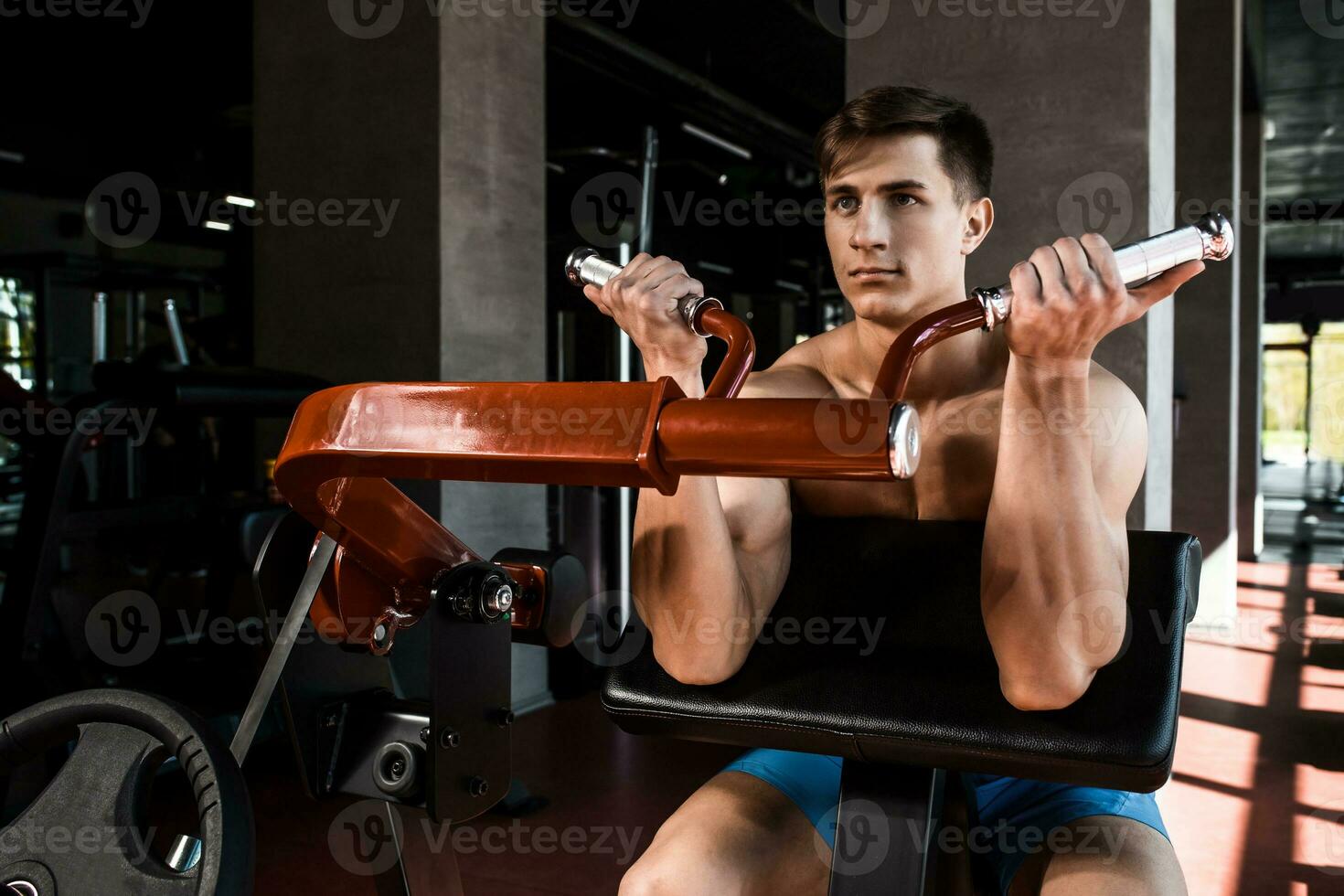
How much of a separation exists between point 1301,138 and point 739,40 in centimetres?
693

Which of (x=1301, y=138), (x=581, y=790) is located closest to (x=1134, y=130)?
(x=581, y=790)

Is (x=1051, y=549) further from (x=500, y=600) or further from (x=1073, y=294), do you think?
(x=500, y=600)

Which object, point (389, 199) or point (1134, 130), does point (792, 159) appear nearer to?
point (389, 199)

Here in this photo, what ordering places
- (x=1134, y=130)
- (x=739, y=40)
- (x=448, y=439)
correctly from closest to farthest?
(x=448, y=439) → (x=1134, y=130) → (x=739, y=40)

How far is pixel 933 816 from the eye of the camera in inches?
45.1

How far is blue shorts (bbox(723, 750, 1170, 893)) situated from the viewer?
1.22 metres
